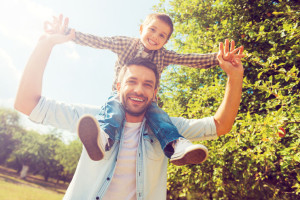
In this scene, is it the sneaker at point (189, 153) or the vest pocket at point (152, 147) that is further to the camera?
the vest pocket at point (152, 147)

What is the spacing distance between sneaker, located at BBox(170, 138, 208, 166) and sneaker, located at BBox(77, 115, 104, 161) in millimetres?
599

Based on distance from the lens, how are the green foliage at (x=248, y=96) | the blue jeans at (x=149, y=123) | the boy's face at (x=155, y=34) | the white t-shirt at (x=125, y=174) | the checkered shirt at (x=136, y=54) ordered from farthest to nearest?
the green foliage at (x=248, y=96), the boy's face at (x=155, y=34), the checkered shirt at (x=136, y=54), the blue jeans at (x=149, y=123), the white t-shirt at (x=125, y=174)

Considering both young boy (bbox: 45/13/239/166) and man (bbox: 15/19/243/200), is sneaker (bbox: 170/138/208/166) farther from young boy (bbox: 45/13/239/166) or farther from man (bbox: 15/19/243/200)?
man (bbox: 15/19/243/200)

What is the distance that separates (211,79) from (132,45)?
278cm

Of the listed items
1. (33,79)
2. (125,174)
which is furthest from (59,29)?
(125,174)

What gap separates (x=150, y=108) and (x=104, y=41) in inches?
39.5

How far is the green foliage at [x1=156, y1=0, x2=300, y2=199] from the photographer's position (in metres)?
2.95

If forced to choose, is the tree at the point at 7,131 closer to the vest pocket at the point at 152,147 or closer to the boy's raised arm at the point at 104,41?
the boy's raised arm at the point at 104,41

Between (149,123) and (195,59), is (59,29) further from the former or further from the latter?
(195,59)

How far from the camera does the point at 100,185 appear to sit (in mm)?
1527

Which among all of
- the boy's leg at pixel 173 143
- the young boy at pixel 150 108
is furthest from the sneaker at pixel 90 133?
the boy's leg at pixel 173 143

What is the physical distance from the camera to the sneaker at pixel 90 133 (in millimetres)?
1369

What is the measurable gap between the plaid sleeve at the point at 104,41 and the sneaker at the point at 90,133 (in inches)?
48.0

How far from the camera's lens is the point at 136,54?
8.38 feet
